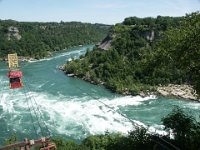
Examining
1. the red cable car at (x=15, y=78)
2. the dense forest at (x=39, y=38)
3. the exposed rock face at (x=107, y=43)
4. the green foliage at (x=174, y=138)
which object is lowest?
the dense forest at (x=39, y=38)

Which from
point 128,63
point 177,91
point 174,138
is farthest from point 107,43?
point 174,138

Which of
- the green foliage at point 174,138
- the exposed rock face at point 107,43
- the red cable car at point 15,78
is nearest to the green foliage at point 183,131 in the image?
the green foliage at point 174,138

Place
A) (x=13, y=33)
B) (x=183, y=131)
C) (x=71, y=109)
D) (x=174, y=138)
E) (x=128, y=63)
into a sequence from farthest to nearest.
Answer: (x=13, y=33)
(x=128, y=63)
(x=71, y=109)
(x=174, y=138)
(x=183, y=131)

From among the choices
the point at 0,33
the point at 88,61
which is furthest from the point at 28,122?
the point at 0,33

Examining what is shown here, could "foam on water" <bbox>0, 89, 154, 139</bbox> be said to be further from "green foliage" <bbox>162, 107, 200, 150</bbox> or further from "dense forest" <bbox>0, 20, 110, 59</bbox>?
"dense forest" <bbox>0, 20, 110, 59</bbox>

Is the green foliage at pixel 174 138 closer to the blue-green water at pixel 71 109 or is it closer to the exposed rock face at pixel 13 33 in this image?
the blue-green water at pixel 71 109

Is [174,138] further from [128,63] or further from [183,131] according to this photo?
[128,63]
